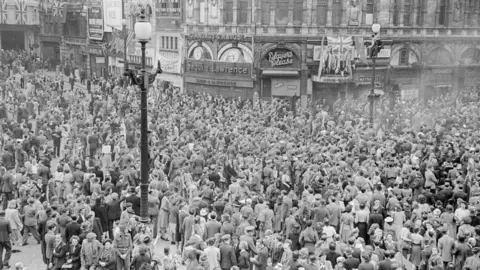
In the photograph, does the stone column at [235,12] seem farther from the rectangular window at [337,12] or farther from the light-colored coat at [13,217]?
the light-colored coat at [13,217]

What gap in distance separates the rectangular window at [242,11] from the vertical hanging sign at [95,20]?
1978cm

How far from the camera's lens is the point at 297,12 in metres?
46.0

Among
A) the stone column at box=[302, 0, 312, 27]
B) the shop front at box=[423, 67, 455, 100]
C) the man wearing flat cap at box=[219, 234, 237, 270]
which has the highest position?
the stone column at box=[302, 0, 312, 27]

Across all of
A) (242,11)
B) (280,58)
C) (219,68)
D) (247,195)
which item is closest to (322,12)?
(280,58)

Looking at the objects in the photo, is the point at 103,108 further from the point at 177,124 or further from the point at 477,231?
the point at 477,231

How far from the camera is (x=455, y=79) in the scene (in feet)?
174

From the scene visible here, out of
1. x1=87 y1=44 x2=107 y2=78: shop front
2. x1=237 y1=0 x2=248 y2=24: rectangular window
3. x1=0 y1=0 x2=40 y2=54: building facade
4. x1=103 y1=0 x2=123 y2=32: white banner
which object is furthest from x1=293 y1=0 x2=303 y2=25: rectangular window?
x1=0 y1=0 x2=40 y2=54: building facade

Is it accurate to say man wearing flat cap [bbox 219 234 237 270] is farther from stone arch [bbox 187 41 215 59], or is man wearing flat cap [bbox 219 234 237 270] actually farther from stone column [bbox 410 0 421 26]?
stone column [bbox 410 0 421 26]

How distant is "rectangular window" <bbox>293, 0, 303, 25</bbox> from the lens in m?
45.8

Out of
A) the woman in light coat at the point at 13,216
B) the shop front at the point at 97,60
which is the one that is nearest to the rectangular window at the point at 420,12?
the shop front at the point at 97,60

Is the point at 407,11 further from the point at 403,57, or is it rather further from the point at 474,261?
the point at 474,261

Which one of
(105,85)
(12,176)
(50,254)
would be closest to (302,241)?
(50,254)

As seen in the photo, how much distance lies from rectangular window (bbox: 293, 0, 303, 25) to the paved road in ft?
96.4

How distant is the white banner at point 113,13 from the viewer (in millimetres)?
55406
